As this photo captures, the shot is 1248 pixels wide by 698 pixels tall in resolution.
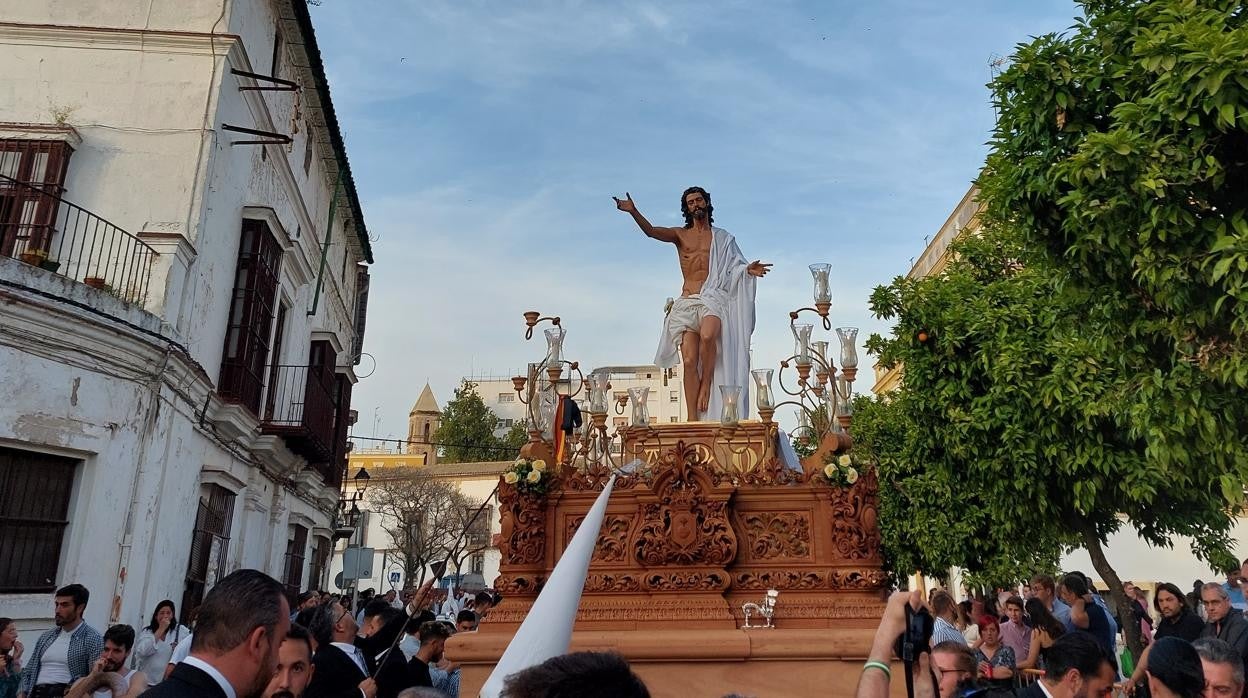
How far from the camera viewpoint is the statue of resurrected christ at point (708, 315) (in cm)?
753

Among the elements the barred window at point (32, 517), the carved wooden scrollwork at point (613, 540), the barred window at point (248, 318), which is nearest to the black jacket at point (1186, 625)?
the carved wooden scrollwork at point (613, 540)

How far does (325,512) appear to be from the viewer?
21.8 metres

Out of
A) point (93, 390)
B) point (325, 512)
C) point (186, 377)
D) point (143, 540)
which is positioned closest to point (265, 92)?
point (186, 377)

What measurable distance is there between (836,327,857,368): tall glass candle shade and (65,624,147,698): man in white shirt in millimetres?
5022

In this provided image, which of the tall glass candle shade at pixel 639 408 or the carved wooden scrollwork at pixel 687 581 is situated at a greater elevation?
the tall glass candle shade at pixel 639 408

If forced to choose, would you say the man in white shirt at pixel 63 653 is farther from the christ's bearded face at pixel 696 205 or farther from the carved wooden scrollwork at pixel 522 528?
the christ's bearded face at pixel 696 205

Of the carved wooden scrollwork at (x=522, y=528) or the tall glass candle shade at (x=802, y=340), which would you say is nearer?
the carved wooden scrollwork at (x=522, y=528)

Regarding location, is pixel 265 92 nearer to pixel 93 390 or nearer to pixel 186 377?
pixel 186 377

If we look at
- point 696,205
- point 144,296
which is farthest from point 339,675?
point 144,296

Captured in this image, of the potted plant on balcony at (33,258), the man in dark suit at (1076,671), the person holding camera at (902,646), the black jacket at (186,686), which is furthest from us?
the potted plant on balcony at (33,258)

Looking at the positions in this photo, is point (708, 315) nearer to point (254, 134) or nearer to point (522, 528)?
point (522, 528)

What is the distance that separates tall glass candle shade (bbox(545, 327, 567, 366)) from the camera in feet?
23.9

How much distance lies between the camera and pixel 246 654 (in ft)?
8.98

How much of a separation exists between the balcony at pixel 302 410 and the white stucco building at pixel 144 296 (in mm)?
71
